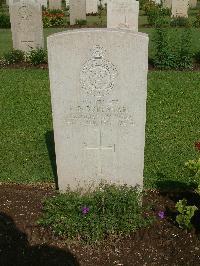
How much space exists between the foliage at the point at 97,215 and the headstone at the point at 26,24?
835 cm

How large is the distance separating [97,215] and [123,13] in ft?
26.4

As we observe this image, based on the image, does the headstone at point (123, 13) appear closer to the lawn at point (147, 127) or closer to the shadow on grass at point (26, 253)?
the lawn at point (147, 127)

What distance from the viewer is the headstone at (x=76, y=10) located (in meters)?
19.2

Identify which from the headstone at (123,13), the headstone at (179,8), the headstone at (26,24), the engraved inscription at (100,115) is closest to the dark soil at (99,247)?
the engraved inscription at (100,115)

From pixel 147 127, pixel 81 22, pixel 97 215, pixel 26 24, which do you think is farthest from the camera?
pixel 81 22

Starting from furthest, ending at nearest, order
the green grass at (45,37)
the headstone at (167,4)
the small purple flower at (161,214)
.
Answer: the headstone at (167,4) < the green grass at (45,37) < the small purple flower at (161,214)

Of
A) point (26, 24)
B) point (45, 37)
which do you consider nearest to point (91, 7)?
point (45, 37)

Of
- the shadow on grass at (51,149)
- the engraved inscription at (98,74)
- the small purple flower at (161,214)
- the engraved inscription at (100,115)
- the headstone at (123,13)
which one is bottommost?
the shadow on grass at (51,149)

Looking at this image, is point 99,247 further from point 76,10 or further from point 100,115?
point 76,10

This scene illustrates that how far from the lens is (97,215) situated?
13.0 ft

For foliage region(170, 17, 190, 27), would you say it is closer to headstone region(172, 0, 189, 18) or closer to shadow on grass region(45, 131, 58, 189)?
headstone region(172, 0, 189, 18)

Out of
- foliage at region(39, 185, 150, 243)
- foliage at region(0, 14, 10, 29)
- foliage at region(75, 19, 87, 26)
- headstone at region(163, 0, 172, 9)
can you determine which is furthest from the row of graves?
headstone at region(163, 0, 172, 9)

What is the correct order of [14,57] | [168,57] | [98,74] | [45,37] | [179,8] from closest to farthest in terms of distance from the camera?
[98,74] → [168,57] → [14,57] → [45,37] → [179,8]

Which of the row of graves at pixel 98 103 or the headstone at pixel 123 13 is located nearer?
the row of graves at pixel 98 103
